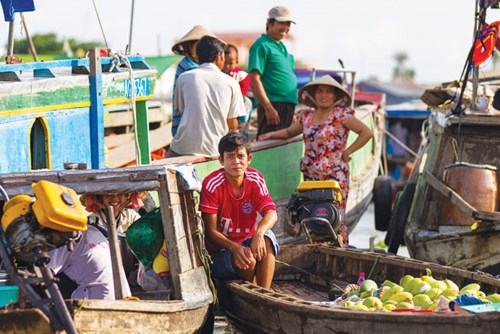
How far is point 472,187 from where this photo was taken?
8.83m

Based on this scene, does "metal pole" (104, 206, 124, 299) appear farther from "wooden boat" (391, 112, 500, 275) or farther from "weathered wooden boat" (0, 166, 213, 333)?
"wooden boat" (391, 112, 500, 275)

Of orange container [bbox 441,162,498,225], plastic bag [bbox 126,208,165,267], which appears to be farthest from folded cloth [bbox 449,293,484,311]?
orange container [bbox 441,162,498,225]

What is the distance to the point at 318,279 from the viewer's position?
7.88 metres

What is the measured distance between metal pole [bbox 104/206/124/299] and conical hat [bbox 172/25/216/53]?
3.84 metres

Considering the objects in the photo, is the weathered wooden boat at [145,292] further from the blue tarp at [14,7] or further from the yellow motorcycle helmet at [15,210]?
the blue tarp at [14,7]

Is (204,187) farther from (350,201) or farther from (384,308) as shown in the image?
(350,201)

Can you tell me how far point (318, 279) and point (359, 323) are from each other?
2.07 metres

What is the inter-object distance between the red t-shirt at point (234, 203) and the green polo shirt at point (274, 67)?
9.43 feet

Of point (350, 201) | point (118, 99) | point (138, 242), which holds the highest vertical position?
point (118, 99)

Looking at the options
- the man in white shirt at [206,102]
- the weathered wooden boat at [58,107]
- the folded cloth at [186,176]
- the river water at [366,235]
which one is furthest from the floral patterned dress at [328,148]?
the river water at [366,235]

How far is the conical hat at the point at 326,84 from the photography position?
28.8 feet

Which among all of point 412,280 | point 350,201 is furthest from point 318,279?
point 350,201

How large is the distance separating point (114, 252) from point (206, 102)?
2996 mm

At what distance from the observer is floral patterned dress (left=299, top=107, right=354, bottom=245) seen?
877 centimetres
